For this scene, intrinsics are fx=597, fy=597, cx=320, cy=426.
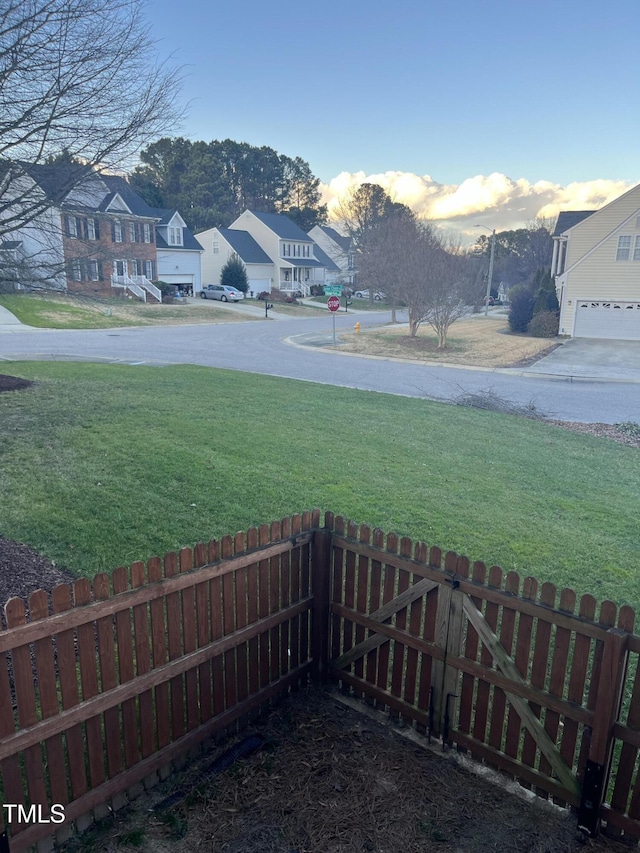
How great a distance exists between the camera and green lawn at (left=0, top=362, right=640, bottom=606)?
6.23 m

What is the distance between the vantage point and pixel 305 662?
444 centimetres

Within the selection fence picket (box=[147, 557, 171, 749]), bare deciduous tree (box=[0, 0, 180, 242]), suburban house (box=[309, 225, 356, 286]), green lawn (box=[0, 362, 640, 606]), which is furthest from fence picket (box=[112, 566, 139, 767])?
suburban house (box=[309, 225, 356, 286])

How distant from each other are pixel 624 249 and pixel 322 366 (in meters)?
23.4

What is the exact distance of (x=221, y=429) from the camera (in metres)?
10.7

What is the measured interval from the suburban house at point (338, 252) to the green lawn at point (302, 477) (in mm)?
68910

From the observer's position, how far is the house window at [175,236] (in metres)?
50.7

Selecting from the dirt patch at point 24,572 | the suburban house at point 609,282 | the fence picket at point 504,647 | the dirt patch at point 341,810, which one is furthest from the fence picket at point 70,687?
the suburban house at point 609,282

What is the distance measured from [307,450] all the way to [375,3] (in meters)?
12.6

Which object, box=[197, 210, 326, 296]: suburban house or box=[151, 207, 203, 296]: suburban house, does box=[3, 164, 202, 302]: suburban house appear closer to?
box=[151, 207, 203, 296]: suburban house

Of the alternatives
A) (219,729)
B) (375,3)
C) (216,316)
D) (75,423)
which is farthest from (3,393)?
(216,316)

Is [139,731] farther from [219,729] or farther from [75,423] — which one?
[75,423]

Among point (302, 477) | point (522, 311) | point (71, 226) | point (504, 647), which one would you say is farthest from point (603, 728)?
point (522, 311)

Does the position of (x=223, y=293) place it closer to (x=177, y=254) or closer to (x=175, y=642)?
(x=177, y=254)

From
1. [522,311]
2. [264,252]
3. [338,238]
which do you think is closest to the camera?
[522,311]
